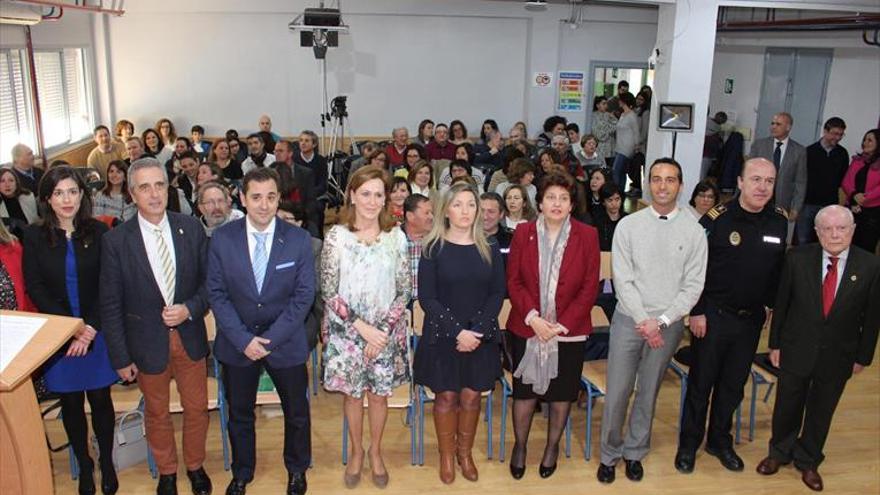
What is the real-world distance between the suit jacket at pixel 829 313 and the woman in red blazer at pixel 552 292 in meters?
0.96

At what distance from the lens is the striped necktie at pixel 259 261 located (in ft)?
10.4

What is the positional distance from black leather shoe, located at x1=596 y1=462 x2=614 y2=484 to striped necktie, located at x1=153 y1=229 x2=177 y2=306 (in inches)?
90.9

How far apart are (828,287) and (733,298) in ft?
1.41

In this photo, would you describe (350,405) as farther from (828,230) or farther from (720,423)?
(828,230)

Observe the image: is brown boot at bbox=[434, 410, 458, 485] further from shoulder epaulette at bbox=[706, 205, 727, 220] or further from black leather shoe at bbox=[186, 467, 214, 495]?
shoulder epaulette at bbox=[706, 205, 727, 220]

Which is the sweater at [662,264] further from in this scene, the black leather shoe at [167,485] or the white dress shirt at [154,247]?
the black leather shoe at [167,485]

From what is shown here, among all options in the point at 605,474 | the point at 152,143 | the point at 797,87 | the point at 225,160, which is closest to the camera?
the point at 605,474

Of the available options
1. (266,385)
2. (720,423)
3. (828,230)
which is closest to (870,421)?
(720,423)

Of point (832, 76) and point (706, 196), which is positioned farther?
point (832, 76)

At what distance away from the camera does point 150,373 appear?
10.5 feet

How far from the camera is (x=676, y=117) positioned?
6.82 m

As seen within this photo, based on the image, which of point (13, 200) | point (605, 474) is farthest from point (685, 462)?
point (13, 200)

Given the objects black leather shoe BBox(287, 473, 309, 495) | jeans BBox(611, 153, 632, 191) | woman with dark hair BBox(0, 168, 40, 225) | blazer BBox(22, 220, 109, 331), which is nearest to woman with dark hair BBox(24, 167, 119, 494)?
blazer BBox(22, 220, 109, 331)

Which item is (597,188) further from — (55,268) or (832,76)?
(832,76)
